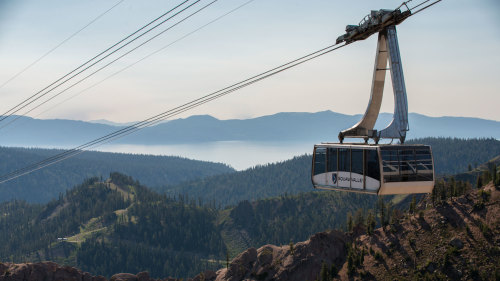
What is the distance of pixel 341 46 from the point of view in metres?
37.1

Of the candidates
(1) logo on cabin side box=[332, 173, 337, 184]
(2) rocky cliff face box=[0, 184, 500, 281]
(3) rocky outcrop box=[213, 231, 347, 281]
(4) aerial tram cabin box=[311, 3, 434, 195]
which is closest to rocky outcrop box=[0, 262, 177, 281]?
(2) rocky cliff face box=[0, 184, 500, 281]

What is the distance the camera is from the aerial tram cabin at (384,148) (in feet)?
122

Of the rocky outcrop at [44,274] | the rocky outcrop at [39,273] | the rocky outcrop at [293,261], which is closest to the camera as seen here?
the rocky outcrop at [293,261]

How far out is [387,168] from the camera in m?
38.8

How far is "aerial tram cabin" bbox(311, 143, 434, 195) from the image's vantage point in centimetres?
3875

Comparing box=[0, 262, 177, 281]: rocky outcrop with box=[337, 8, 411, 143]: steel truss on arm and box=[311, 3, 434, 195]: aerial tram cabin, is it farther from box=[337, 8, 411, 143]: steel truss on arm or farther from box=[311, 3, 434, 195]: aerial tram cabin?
box=[337, 8, 411, 143]: steel truss on arm

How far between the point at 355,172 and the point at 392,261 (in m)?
93.5

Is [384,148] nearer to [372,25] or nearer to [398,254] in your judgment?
[372,25]

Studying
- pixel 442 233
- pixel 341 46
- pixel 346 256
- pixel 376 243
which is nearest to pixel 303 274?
pixel 346 256

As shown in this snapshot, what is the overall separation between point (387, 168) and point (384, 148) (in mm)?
1356

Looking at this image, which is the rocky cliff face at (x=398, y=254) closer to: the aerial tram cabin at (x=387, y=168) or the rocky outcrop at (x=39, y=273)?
the rocky outcrop at (x=39, y=273)

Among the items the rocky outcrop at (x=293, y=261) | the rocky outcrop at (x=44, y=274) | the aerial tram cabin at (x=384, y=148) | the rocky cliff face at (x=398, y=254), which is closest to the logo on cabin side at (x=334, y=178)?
the aerial tram cabin at (x=384, y=148)

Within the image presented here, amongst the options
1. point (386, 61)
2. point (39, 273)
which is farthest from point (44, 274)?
point (386, 61)

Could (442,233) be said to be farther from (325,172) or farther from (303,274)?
(325,172)
